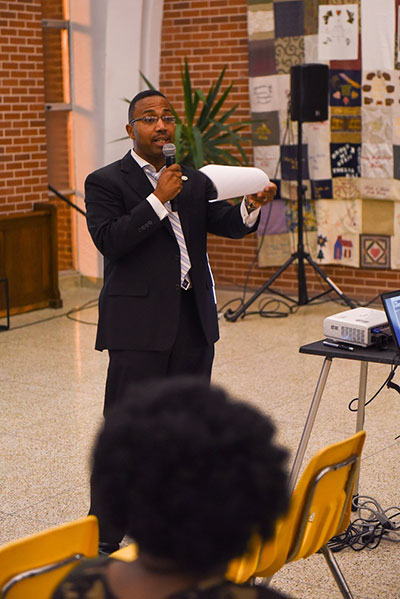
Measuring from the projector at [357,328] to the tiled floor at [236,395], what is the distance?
59cm

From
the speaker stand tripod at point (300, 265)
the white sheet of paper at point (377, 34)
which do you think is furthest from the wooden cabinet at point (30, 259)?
the white sheet of paper at point (377, 34)

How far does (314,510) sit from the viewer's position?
2406 mm

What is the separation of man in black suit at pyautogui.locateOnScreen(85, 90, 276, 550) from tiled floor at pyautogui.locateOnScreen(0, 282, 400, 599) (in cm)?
47

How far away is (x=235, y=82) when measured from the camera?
8242mm

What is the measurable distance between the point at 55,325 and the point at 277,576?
4290 millimetres

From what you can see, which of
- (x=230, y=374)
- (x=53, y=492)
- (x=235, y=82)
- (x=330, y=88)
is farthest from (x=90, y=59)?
(x=53, y=492)

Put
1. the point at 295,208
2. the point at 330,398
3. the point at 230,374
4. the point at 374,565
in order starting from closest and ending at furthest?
1. the point at 374,565
2. the point at 330,398
3. the point at 230,374
4. the point at 295,208

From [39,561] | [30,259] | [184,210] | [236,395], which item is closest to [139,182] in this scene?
[184,210]

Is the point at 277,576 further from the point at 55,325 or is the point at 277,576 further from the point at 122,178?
the point at 55,325

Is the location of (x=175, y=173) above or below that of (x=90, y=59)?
below

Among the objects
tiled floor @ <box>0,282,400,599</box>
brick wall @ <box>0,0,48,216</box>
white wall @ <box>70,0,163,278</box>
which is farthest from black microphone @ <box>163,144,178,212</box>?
white wall @ <box>70,0,163,278</box>

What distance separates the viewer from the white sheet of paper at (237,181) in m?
3.14

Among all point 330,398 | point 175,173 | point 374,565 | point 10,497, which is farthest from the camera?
point 330,398

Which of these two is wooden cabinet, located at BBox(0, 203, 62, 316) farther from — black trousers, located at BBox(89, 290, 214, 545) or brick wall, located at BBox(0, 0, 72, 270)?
black trousers, located at BBox(89, 290, 214, 545)
